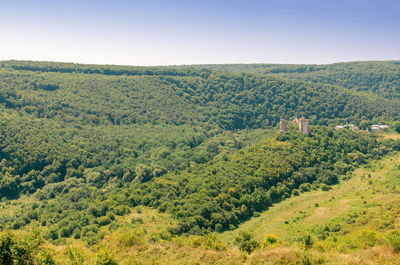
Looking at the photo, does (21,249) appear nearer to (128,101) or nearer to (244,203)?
(244,203)

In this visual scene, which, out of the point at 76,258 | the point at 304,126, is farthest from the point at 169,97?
the point at 76,258

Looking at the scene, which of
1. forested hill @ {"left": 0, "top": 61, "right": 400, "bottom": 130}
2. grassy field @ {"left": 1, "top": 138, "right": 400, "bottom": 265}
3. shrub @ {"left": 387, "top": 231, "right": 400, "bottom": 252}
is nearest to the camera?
shrub @ {"left": 387, "top": 231, "right": 400, "bottom": 252}

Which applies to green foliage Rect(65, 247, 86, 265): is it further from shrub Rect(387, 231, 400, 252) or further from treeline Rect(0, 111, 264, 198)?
treeline Rect(0, 111, 264, 198)

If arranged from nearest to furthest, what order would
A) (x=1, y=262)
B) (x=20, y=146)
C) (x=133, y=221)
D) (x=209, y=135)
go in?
(x=1, y=262) < (x=133, y=221) < (x=20, y=146) < (x=209, y=135)

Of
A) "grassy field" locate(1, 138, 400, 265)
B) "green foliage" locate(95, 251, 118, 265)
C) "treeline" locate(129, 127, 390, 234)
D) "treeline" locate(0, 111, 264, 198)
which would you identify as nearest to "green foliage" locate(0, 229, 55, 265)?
"grassy field" locate(1, 138, 400, 265)

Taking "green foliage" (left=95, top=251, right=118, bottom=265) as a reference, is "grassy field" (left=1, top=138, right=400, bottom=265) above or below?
below

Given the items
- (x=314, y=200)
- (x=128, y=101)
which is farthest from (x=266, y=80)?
(x=314, y=200)

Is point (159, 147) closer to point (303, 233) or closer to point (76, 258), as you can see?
point (303, 233)
